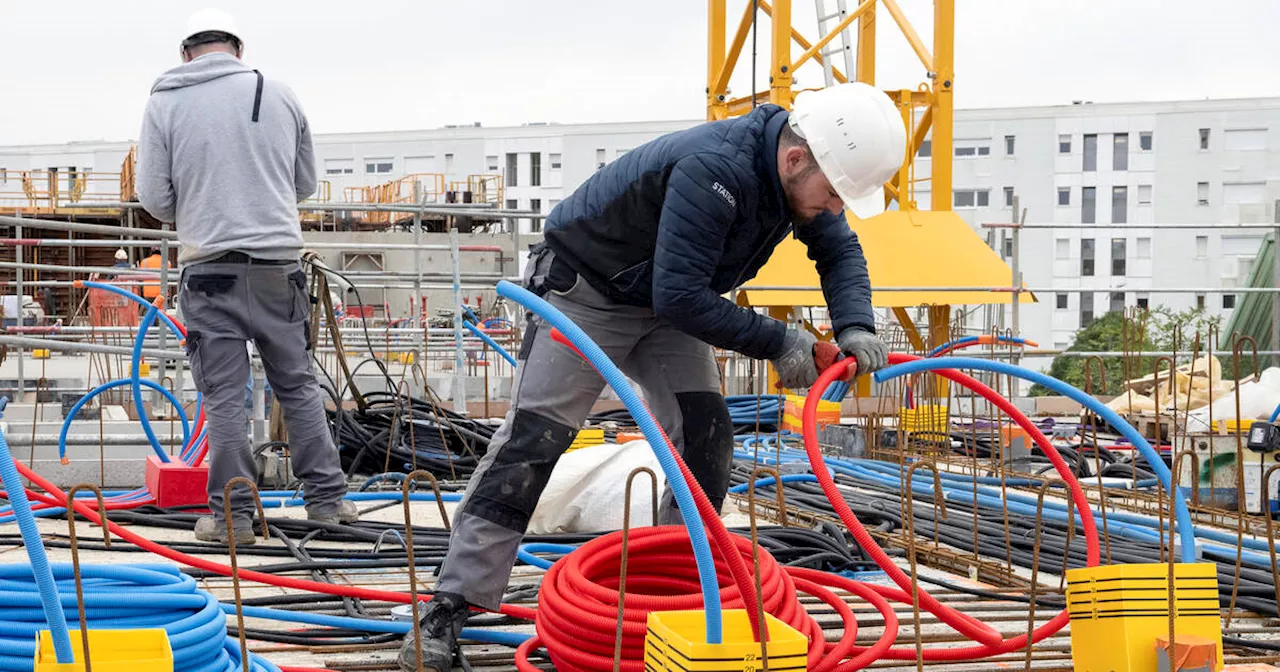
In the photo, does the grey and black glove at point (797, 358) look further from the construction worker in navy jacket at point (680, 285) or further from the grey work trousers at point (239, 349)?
the grey work trousers at point (239, 349)

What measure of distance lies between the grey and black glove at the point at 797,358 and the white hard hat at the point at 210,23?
2620 mm

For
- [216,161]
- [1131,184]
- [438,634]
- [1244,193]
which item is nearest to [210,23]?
[216,161]

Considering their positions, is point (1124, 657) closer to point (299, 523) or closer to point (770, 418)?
point (299, 523)

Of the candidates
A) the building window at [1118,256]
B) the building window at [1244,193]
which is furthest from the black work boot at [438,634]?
the building window at [1244,193]

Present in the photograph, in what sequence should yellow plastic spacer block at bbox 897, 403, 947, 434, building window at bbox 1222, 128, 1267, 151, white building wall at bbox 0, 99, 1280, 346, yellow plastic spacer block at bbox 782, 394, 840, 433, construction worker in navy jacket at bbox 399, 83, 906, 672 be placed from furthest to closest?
building window at bbox 1222, 128, 1267, 151 < white building wall at bbox 0, 99, 1280, 346 < yellow plastic spacer block at bbox 897, 403, 947, 434 < yellow plastic spacer block at bbox 782, 394, 840, 433 < construction worker in navy jacket at bbox 399, 83, 906, 672

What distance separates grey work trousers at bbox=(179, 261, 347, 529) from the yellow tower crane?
601 centimetres

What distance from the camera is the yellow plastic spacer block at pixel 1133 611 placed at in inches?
109

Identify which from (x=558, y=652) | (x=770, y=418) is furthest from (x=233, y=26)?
(x=770, y=418)

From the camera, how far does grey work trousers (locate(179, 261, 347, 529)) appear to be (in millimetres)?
4734

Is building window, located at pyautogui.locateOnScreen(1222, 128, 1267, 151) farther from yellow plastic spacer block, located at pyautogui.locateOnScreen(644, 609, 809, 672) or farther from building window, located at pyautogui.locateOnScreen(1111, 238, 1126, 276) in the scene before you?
yellow plastic spacer block, located at pyautogui.locateOnScreen(644, 609, 809, 672)

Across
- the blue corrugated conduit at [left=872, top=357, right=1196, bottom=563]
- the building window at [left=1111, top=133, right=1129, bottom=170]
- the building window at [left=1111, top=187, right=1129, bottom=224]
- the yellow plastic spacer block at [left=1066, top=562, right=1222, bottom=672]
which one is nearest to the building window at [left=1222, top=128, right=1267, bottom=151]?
the building window at [left=1111, top=133, right=1129, bottom=170]

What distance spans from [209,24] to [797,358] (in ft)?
8.91

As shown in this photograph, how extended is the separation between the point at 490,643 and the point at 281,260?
6.59 feet

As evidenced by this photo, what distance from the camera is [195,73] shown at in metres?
4.77
